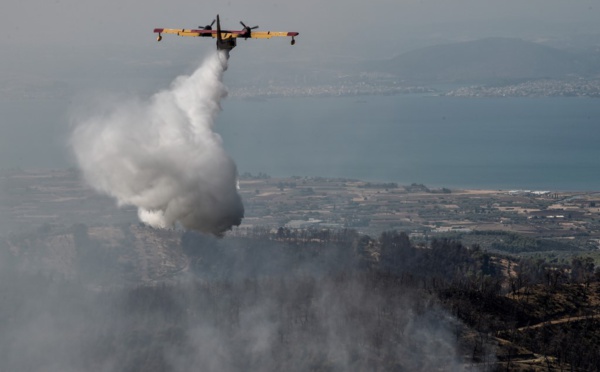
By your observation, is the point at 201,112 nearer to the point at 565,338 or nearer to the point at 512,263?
the point at 565,338

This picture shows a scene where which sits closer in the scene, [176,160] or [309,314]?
[176,160]

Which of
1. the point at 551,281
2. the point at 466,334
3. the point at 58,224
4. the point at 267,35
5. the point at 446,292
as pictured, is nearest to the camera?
the point at 267,35

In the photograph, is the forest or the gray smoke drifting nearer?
the gray smoke drifting

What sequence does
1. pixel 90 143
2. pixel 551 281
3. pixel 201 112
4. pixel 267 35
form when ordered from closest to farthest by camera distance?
pixel 267 35 → pixel 201 112 → pixel 90 143 → pixel 551 281

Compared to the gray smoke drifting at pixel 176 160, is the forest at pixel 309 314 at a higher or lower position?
lower

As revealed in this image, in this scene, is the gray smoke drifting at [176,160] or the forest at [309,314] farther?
the forest at [309,314]

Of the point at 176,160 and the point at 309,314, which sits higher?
the point at 176,160

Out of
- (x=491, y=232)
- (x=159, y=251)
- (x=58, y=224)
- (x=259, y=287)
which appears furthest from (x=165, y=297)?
(x=491, y=232)

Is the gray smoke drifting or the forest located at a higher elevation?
the gray smoke drifting
